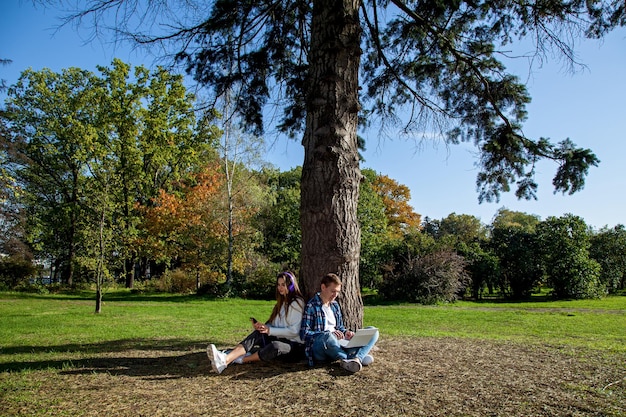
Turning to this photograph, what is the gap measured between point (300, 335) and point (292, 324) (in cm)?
18

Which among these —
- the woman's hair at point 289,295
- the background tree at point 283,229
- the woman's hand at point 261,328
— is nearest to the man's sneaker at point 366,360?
the woman's hair at point 289,295

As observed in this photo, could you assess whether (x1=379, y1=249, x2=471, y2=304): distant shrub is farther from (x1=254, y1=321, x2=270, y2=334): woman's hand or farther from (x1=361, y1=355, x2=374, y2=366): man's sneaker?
(x1=254, y1=321, x2=270, y2=334): woman's hand

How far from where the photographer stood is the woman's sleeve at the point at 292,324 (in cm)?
477

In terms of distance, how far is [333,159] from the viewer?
17.7 feet

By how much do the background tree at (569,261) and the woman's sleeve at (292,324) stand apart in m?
20.0

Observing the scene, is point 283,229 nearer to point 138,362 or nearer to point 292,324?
point 138,362

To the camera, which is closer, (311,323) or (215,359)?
(215,359)

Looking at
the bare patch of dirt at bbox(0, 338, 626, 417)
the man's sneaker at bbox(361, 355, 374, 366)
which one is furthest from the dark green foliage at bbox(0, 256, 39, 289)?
the man's sneaker at bbox(361, 355, 374, 366)

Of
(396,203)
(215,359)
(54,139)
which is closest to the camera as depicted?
(215,359)

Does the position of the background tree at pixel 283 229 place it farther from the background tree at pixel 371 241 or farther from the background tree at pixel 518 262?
the background tree at pixel 518 262

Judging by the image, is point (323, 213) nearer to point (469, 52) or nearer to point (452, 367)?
point (452, 367)

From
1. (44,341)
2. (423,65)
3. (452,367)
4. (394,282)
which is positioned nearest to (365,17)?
(423,65)

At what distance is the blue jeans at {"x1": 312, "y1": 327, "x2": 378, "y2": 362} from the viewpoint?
4.41 m

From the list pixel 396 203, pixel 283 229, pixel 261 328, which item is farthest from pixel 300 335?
pixel 396 203
